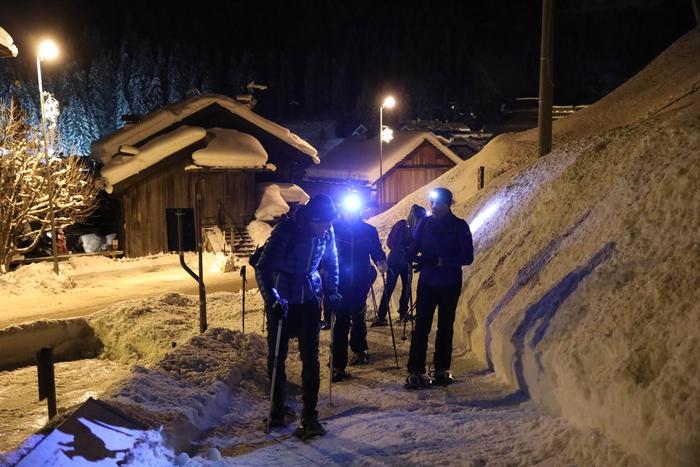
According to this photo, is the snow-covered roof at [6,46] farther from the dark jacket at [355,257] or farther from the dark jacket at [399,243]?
the dark jacket at [399,243]

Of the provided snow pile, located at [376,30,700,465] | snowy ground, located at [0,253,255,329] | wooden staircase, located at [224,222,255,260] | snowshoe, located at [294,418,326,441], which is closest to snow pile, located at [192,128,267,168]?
wooden staircase, located at [224,222,255,260]

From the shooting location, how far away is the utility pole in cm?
1192

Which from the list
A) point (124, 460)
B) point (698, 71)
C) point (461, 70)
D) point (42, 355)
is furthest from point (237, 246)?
point (461, 70)

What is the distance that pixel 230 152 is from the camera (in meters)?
25.0

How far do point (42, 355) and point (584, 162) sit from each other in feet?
23.7

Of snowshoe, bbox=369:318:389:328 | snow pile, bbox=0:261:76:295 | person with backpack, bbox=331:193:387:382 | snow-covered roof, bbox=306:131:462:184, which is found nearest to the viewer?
person with backpack, bbox=331:193:387:382

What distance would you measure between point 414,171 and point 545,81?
22820 millimetres

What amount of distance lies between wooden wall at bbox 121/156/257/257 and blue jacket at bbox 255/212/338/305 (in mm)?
19174

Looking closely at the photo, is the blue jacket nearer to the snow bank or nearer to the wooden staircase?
the snow bank

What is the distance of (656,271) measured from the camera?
4398mm

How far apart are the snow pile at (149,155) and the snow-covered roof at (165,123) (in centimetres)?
59

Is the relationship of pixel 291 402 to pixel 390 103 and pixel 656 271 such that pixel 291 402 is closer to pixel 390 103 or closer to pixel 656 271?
pixel 656 271

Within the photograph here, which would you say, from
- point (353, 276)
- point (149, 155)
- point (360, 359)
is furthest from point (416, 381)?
point (149, 155)

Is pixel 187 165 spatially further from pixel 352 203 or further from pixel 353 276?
pixel 353 276
